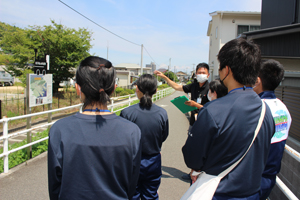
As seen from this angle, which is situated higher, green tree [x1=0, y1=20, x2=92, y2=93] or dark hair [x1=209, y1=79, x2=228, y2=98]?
green tree [x1=0, y1=20, x2=92, y2=93]

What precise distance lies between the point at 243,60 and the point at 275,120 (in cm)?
80

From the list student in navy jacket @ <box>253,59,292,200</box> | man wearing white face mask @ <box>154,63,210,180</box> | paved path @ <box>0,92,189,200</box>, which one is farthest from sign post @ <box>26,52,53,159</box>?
student in navy jacket @ <box>253,59,292,200</box>

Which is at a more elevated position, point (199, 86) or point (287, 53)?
point (287, 53)

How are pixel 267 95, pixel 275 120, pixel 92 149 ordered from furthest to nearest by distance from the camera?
pixel 267 95 → pixel 275 120 → pixel 92 149

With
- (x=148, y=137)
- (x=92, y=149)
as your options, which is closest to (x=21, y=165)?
(x=148, y=137)

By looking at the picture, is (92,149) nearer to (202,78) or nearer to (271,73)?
(271,73)

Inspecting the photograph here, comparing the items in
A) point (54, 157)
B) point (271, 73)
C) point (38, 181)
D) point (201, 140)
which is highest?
point (271, 73)

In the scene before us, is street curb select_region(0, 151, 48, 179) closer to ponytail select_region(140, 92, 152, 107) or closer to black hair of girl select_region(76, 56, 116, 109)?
ponytail select_region(140, 92, 152, 107)

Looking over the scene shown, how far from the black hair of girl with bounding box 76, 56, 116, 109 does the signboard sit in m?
4.07

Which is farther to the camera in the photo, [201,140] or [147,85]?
[147,85]

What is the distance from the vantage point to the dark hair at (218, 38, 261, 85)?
52.1 inches

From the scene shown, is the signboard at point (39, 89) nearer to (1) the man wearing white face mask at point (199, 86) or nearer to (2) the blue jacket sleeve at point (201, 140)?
(1) the man wearing white face mask at point (199, 86)

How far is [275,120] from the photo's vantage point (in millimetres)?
1757

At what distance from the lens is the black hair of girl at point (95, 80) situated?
1279 millimetres
